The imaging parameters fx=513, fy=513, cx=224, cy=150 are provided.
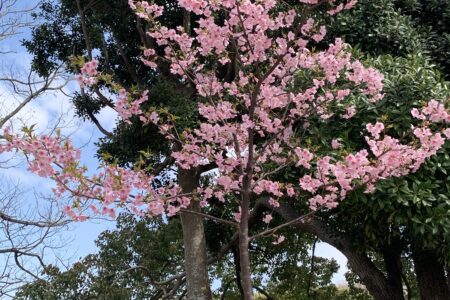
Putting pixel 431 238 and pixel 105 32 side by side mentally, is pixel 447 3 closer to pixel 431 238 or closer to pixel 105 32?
pixel 431 238

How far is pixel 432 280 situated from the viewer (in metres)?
7.50

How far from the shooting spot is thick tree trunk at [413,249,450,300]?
7461 millimetres

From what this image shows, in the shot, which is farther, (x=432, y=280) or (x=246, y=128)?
(x=432, y=280)

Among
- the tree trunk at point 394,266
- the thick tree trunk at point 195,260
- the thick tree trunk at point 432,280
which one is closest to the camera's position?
the thick tree trunk at point 432,280

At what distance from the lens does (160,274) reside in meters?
11.2

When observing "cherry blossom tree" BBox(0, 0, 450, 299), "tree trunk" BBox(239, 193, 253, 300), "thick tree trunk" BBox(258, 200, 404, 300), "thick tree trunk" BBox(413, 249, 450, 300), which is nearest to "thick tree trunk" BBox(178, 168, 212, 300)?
"thick tree trunk" BBox(258, 200, 404, 300)

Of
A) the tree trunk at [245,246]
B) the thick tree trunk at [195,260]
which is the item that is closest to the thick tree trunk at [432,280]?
the thick tree trunk at [195,260]

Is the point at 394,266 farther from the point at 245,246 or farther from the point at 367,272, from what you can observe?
the point at 245,246

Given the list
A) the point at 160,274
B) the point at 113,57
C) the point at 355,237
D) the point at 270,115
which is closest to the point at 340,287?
the point at 160,274

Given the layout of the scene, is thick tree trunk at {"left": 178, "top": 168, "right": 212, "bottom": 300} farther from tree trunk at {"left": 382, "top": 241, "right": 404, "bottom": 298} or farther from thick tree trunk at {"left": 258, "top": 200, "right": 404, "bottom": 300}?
tree trunk at {"left": 382, "top": 241, "right": 404, "bottom": 298}

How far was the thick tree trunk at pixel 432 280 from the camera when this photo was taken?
294 inches

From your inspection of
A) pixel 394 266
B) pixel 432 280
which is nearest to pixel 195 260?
pixel 394 266

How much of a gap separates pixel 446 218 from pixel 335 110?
69.1 inches

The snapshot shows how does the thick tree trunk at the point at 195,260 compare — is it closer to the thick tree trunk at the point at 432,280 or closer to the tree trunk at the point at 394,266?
the tree trunk at the point at 394,266
